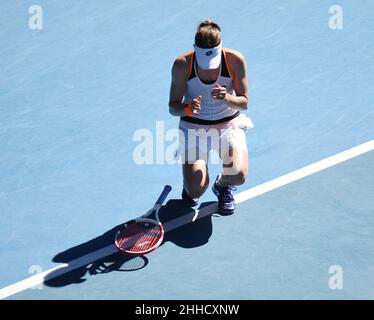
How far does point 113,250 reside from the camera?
8031 millimetres

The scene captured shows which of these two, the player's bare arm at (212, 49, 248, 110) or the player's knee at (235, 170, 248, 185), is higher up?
the player's bare arm at (212, 49, 248, 110)

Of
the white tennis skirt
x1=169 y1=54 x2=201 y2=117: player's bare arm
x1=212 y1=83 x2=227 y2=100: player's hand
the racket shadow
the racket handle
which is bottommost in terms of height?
the racket shadow

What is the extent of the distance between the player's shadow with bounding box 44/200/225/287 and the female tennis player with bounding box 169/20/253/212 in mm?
251

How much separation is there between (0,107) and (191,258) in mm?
3730

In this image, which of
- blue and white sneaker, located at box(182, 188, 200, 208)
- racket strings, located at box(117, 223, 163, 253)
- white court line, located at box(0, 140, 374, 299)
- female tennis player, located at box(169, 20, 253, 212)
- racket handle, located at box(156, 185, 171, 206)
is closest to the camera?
white court line, located at box(0, 140, 374, 299)

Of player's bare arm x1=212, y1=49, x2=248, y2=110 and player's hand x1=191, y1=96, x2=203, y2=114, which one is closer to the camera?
player's hand x1=191, y1=96, x2=203, y2=114

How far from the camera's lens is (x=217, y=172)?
898 cm

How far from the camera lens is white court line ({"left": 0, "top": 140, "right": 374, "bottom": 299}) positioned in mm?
7656

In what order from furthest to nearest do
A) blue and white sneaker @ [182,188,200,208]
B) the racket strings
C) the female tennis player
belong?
blue and white sneaker @ [182,188,200,208], the female tennis player, the racket strings

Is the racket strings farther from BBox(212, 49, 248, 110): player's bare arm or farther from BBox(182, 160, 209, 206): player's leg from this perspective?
BBox(212, 49, 248, 110): player's bare arm

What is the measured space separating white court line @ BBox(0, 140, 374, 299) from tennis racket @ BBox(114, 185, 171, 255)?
0.28 metres

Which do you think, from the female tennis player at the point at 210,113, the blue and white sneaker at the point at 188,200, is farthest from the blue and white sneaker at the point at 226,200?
the blue and white sneaker at the point at 188,200

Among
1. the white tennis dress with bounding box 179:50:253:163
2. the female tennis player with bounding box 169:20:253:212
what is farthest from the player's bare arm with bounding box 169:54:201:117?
the white tennis dress with bounding box 179:50:253:163
